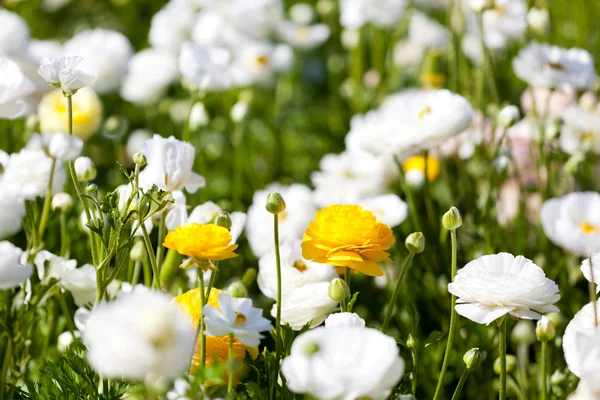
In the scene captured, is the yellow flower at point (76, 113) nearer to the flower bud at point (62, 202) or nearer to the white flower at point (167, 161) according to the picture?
the flower bud at point (62, 202)

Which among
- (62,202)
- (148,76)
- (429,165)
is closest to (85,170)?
(62,202)

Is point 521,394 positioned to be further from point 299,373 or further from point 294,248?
point 299,373

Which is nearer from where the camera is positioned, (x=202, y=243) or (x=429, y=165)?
(x=202, y=243)

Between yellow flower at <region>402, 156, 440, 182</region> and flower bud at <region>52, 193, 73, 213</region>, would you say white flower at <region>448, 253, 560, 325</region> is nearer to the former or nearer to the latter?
flower bud at <region>52, 193, 73, 213</region>

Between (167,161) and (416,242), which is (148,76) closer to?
(167,161)

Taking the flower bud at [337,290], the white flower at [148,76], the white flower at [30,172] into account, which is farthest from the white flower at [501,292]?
the white flower at [148,76]

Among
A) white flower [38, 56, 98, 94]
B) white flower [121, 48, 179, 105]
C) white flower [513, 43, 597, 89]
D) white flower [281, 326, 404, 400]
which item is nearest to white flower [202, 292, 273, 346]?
white flower [281, 326, 404, 400]
